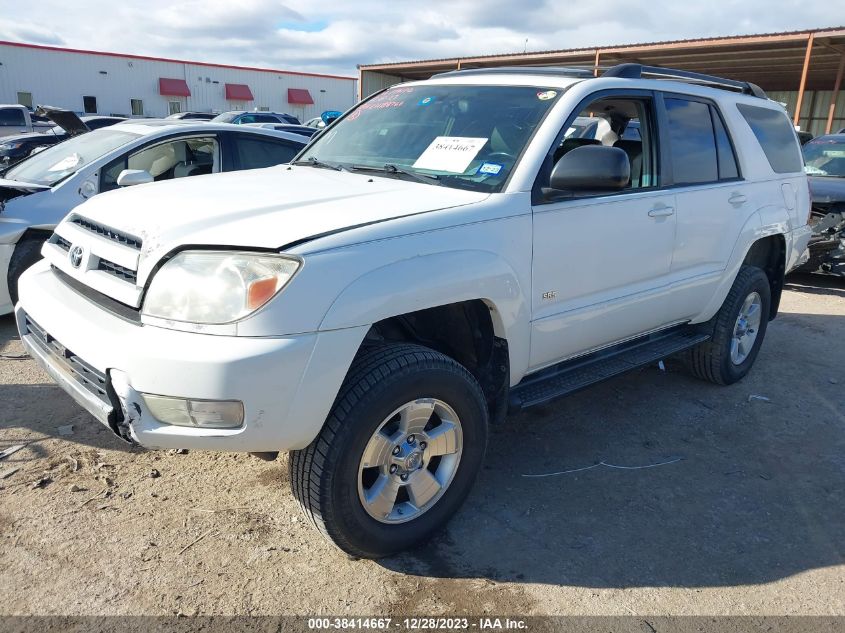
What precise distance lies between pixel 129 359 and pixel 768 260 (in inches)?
179

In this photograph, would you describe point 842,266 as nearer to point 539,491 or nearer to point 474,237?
point 539,491

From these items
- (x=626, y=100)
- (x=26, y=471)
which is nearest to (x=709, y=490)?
(x=626, y=100)

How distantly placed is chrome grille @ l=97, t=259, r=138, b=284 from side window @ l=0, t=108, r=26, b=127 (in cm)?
1745

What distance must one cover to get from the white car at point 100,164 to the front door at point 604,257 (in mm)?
2933

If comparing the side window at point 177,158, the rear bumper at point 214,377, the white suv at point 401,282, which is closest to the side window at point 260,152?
the side window at point 177,158

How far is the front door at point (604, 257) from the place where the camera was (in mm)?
3023

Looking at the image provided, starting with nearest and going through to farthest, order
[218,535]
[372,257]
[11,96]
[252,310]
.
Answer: [252,310], [372,257], [218,535], [11,96]

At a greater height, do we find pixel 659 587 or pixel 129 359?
pixel 129 359

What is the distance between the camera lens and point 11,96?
36719 mm

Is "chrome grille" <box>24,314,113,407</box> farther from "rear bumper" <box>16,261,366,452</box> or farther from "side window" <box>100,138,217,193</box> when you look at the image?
"side window" <box>100,138,217,193</box>

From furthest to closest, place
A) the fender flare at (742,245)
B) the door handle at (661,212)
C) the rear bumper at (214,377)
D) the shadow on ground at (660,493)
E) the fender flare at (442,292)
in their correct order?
the fender flare at (742,245), the door handle at (661,212), the shadow on ground at (660,493), the fender flare at (442,292), the rear bumper at (214,377)

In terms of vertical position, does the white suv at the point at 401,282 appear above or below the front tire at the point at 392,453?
above

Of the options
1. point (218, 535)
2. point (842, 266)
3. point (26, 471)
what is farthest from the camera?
point (842, 266)

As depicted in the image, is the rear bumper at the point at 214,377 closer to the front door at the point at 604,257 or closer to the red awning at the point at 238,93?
the front door at the point at 604,257
